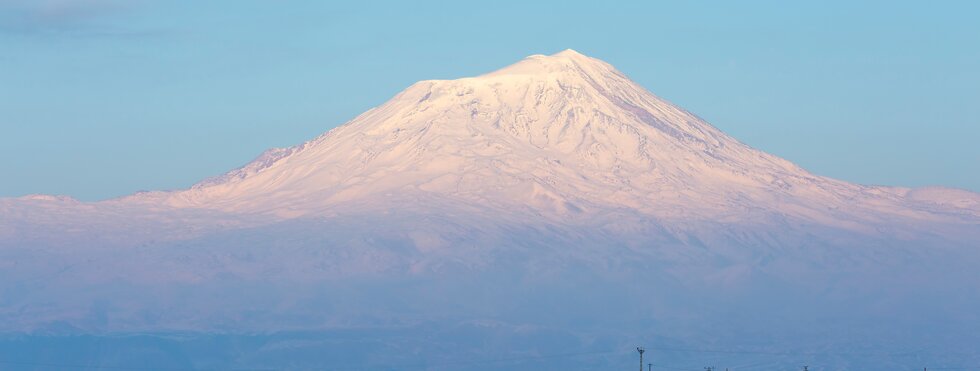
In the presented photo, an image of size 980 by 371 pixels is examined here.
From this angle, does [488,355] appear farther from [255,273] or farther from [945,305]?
[945,305]

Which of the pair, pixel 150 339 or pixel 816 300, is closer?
pixel 150 339

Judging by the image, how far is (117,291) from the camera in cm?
19788

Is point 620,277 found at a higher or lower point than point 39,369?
higher

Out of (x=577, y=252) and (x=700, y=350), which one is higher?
(x=577, y=252)

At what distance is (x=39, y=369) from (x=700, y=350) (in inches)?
2276

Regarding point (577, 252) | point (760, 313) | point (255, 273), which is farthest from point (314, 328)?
point (760, 313)

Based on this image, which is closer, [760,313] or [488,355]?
[488,355]

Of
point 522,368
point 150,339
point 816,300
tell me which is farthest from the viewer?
point 816,300

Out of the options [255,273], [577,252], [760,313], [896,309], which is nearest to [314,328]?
[255,273]

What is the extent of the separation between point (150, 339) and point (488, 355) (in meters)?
A: 31.0

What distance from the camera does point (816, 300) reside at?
7667 inches

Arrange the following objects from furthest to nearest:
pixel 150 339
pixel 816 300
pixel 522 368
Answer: pixel 816 300 → pixel 150 339 → pixel 522 368

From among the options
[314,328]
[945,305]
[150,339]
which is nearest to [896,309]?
[945,305]

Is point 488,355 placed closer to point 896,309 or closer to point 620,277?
point 620,277
